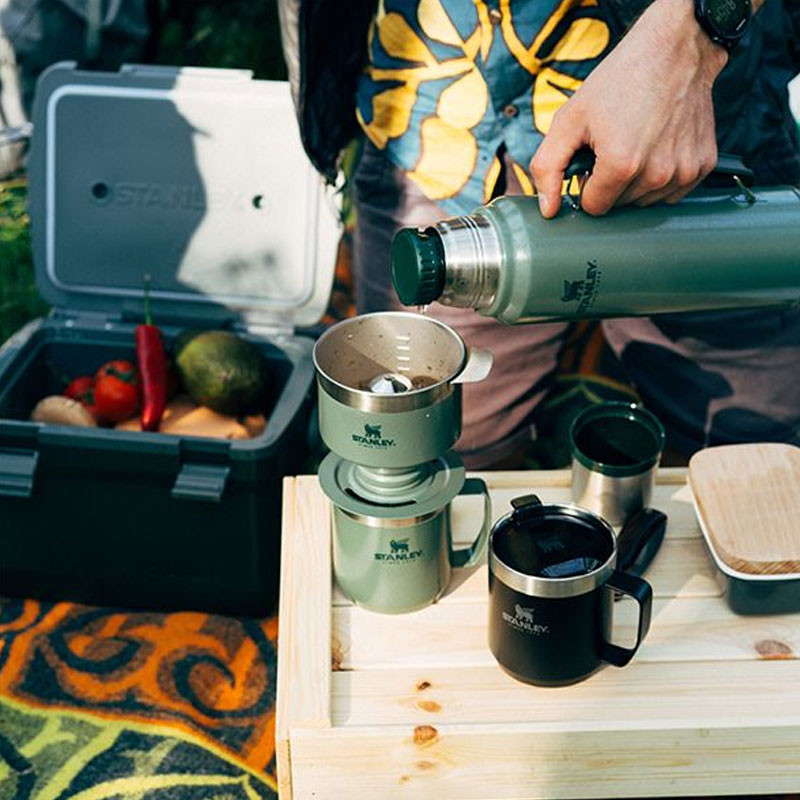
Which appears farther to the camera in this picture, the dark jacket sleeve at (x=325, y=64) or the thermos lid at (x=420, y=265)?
the dark jacket sleeve at (x=325, y=64)

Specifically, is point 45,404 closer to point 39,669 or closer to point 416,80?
point 39,669

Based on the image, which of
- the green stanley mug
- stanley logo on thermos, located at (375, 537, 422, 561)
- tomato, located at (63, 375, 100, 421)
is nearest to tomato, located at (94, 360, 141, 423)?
tomato, located at (63, 375, 100, 421)

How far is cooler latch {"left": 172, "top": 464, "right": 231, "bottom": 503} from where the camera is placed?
1.73 m

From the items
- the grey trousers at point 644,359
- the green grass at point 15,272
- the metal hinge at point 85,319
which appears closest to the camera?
the grey trousers at point 644,359

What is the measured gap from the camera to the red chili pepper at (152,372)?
1907 mm

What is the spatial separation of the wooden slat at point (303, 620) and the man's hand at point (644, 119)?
0.53m

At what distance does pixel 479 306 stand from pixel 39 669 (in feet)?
3.24

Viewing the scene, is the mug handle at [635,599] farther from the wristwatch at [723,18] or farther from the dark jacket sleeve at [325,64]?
the dark jacket sleeve at [325,64]

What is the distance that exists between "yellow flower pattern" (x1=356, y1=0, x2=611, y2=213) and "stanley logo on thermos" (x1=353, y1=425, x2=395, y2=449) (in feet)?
1.73

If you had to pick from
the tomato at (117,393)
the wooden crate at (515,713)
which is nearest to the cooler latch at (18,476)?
the tomato at (117,393)

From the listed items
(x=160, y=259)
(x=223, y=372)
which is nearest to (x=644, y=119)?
(x=223, y=372)

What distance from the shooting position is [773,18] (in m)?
1.61

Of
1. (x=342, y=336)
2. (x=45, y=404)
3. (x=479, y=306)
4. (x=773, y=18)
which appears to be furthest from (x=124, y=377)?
(x=773, y=18)

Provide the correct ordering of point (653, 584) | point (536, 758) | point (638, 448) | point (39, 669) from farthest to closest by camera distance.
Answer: point (39, 669)
point (638, 448)
point (653, 584)
point (536, 758)
